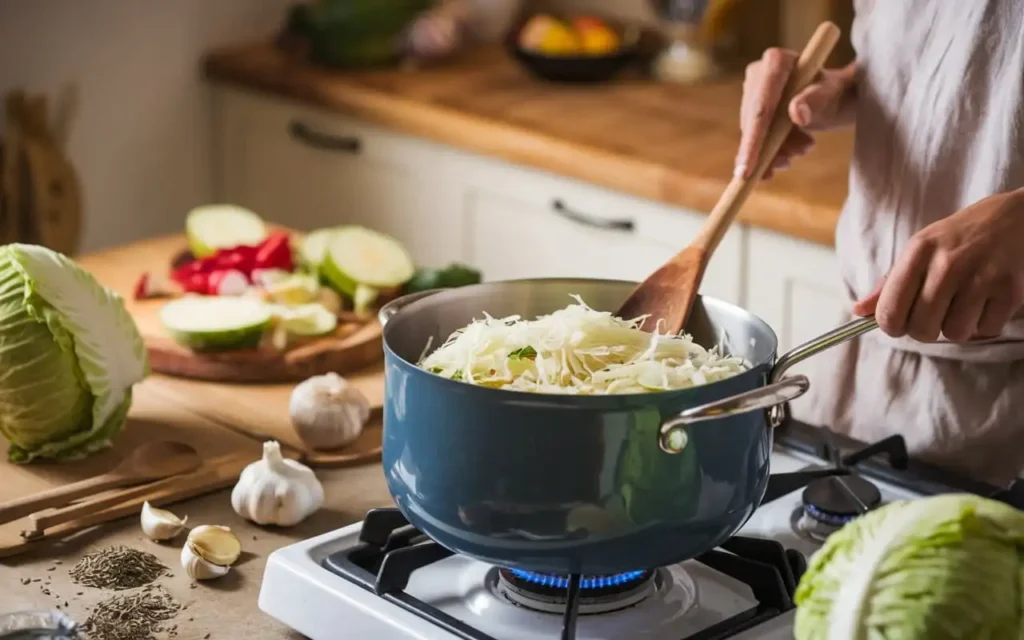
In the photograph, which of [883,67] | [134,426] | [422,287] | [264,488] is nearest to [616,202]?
[422,287]

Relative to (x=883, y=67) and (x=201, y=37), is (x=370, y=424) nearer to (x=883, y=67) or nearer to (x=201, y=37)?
(x=883, y=67)

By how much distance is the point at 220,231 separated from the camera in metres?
1.85

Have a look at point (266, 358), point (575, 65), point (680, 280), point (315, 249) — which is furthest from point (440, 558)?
point (575, 65)

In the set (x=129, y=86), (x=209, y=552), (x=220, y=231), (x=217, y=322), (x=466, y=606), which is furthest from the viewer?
(x=129, y=86)

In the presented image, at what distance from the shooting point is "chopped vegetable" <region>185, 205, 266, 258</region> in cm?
183

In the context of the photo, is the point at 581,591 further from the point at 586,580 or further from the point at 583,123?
the point at 583,123

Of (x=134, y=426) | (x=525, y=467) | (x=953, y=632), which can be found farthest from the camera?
(x=134, y=426)

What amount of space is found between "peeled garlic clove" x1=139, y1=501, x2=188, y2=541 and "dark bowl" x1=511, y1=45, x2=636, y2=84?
5.68 feet

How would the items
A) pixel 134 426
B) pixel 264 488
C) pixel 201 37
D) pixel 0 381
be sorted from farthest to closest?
pixel 201 37 → pixel 134 426 → pixel 0 381 → pixel 264 488

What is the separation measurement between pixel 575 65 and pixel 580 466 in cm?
196

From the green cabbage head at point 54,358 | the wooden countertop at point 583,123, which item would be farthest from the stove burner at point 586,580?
the wooden countertop at point 583,123

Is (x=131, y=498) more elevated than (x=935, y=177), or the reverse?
(x=935, y=177)

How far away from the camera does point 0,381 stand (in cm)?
130

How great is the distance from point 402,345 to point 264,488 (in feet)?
0.68
